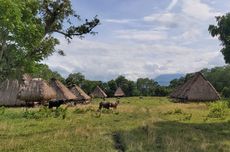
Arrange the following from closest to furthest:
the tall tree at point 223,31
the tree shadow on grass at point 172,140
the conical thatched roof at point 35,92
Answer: the tree shadow on grass at point 172,140
the tall tree at point 223,31
the conical thatched roof at point 35,92

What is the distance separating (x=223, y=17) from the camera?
3947 cm

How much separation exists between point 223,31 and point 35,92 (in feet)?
67.6

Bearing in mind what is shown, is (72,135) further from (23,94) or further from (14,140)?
(23,94)

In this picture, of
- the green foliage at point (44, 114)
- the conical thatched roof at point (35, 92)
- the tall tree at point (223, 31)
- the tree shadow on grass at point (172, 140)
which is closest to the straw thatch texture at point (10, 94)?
the conical thatched roof at point (35, 92)

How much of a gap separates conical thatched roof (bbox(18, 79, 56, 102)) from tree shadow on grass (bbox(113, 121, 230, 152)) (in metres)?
26.8

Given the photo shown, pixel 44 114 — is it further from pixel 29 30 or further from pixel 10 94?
pixel 10 94

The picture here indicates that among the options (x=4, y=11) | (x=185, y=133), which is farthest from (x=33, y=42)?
(x=185, y=133)

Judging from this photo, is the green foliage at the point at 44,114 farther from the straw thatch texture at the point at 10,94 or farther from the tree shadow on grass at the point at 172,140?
the straw thatch texture at the point at 10,94

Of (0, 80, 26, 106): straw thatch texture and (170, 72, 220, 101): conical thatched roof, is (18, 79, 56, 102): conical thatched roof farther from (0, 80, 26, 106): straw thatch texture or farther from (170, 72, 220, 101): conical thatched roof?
(170, 72, 220, 101): conical thatched roof

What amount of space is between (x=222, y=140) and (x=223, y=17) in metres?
24.2

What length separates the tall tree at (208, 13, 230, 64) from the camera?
36.0m

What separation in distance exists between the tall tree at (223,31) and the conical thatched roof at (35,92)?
1891 centimetres

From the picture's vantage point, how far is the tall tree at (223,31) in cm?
3597

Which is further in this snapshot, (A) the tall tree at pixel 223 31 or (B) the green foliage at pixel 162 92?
(B) the green foliage at pixel 162 92
